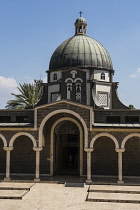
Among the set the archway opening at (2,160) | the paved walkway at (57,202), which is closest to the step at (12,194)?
the paved walkway at (57,202)

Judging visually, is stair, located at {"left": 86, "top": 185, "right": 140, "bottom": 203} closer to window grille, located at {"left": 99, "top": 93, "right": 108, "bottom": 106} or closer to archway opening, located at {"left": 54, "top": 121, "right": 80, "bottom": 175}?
archway opening, located at {"left": 54, "top": 121, "right": 80, "bottom": 175}

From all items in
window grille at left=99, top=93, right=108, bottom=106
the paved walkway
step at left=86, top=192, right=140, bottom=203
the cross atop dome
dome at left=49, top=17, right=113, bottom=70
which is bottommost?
the paved walkway

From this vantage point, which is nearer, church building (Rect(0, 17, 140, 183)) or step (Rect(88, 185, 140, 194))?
step (Rect(88, 185, 140, 194))

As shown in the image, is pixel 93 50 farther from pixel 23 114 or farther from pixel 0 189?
pixel 0 189

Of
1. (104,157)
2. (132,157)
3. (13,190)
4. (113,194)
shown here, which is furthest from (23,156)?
(113,194)

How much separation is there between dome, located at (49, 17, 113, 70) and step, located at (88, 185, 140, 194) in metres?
15.1

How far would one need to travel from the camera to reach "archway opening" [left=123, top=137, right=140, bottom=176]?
2919 centimetres

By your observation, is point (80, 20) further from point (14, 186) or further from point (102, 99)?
point (14, 186)

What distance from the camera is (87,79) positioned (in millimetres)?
34781

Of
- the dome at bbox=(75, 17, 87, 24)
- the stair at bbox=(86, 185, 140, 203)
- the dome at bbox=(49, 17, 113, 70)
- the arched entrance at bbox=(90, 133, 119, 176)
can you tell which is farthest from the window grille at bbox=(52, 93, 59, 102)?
the stair at bbox=(86, 185, 140, 203)

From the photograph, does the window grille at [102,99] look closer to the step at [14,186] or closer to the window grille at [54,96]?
the window grille at [54,96]

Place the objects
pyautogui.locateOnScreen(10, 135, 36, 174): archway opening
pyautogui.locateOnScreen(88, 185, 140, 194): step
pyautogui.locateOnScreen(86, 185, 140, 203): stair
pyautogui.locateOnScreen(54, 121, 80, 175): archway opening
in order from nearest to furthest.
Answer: pyautogui.locateOnScreen(86, 185, 140, 203): stair < pyautogui.locateOnScreen(88, 185, 140, 194): step < pyautogui.locateOnScreen(10, 135, 36, 174): archway opening < pyautogui.locateOnScreen(54, 121, 80, 175): archway opening

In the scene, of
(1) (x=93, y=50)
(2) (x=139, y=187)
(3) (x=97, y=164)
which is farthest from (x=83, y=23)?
(2) (x=139, y=187)

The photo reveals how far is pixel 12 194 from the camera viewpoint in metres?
22.6
